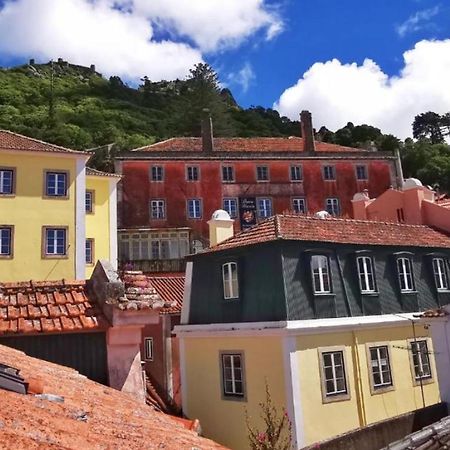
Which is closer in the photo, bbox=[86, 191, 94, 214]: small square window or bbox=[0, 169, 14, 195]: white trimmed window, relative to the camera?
bbox=[0, 169, 14, 195]: white trimmed window

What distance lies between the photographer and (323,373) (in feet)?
51.6

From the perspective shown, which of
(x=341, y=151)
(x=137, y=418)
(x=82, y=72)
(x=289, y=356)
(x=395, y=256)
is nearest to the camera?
(x=137, y=418)

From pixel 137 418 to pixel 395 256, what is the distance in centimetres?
1586

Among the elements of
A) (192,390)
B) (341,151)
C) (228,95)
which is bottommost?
(192,390)

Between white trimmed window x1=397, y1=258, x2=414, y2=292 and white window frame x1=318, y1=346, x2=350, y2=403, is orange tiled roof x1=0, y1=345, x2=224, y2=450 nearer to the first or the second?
white window frame x1=318, y1=346, x2=350, y2=403

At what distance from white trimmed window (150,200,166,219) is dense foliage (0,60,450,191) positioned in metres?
9.62

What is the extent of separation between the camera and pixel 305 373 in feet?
50.2

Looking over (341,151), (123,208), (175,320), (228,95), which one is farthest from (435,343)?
(228,95)

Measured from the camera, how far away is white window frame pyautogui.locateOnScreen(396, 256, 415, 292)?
18828 millimetres

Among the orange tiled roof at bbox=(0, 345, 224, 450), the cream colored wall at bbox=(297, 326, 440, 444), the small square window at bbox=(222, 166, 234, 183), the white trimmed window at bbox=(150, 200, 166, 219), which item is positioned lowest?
the cream colored wall at bbox=(297, 326, 440, 444)

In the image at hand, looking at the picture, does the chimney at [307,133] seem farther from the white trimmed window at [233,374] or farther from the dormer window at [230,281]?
the white trimmed window at [233,374]

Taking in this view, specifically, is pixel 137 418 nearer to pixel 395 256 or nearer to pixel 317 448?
pixel 317 448

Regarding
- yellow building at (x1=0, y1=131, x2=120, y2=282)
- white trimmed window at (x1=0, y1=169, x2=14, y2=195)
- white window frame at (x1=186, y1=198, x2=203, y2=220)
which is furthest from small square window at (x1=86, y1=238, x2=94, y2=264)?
white window frame at (x1=186, y1=198, x2=203, y2=220)

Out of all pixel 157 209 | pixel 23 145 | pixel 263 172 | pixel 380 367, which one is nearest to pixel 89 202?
pixel 23 145
